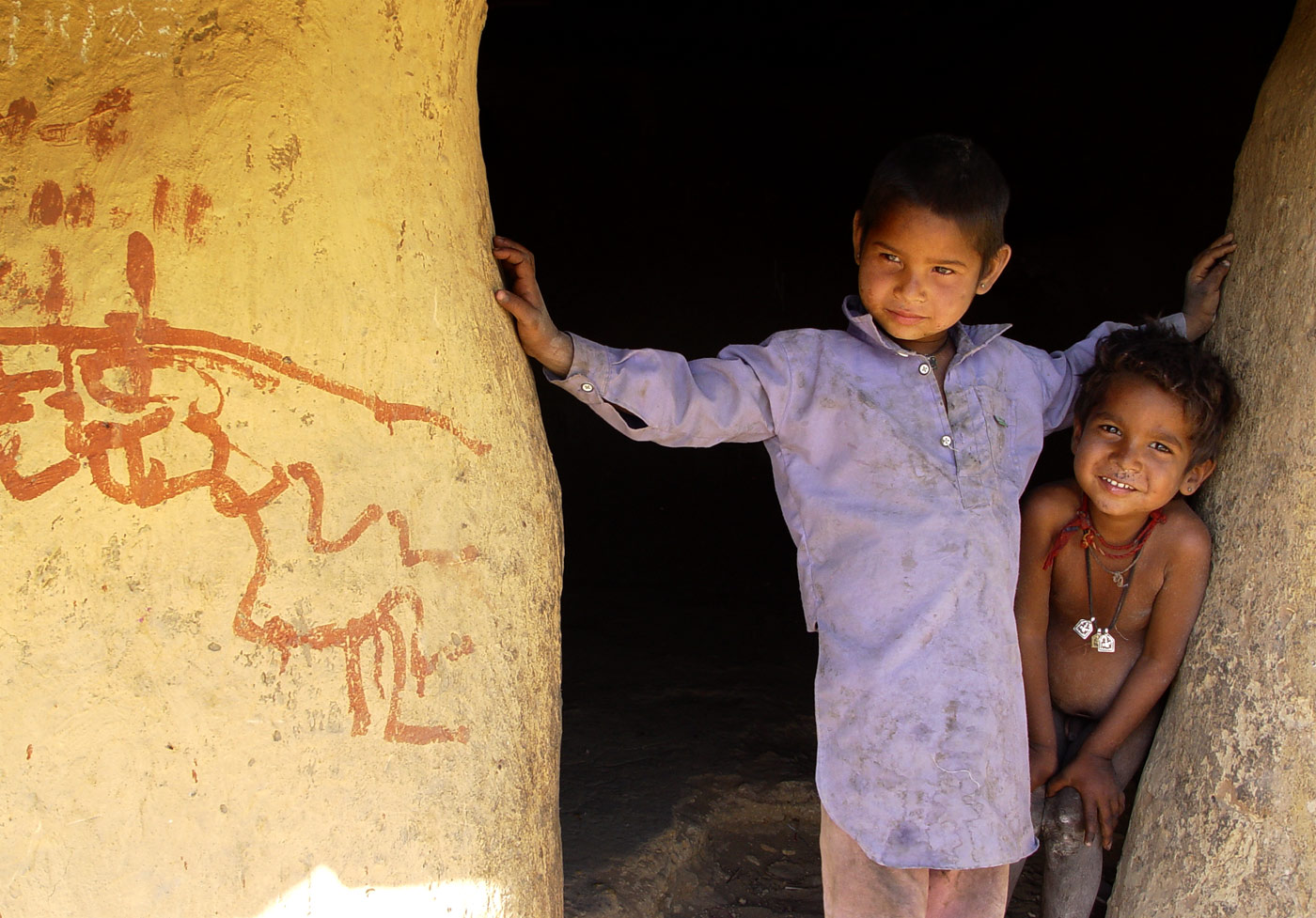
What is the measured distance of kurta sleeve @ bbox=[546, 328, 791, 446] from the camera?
163cm

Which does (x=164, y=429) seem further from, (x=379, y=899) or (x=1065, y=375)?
(x=1065, y=375)

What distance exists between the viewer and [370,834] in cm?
138

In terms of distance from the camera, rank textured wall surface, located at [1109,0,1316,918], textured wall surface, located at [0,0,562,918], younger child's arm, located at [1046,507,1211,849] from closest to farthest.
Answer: textured wall surface, located at [0,0,562,918] → textured wall surface, located at [1109,0,1316,918] → younger child's arm, located at [1046,507,1211,849]

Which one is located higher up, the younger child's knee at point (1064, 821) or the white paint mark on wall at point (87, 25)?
the white paint mark on wall at point (87, 25)

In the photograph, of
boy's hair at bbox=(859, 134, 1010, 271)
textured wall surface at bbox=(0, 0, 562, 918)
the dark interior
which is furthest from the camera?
the dark interior

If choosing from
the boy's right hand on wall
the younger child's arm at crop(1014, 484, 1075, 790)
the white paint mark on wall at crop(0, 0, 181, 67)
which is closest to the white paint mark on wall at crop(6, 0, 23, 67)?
the white paint mark on wall at crop(0, 0, 181, 67)

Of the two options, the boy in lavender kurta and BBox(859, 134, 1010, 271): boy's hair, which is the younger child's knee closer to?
the boy in lavender kurta

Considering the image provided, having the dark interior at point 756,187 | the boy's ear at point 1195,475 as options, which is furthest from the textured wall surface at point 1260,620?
the dark interior at point 756,187

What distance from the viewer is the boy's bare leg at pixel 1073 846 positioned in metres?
1.92

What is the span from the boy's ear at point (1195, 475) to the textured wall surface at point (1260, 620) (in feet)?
0.08

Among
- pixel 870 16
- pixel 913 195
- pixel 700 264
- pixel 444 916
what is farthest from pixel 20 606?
pixel 700 264

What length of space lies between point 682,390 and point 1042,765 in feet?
3.10

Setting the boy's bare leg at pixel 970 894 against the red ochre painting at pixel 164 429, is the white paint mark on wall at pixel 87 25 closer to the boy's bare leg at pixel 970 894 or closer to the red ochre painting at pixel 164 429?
the red ochre painting at pixel 164 429

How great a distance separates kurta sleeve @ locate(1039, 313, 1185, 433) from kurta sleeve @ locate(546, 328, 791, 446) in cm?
51
